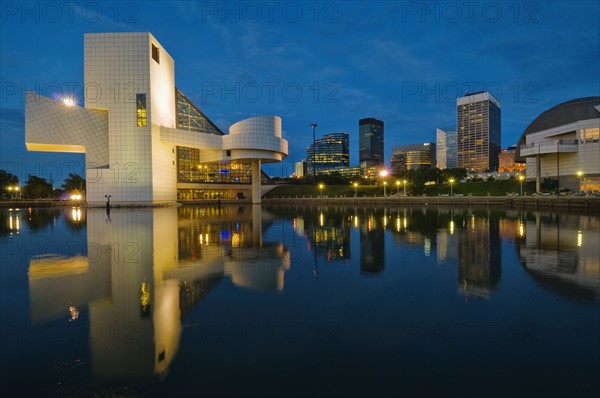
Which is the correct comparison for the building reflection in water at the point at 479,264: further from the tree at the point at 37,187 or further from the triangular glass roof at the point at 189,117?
the tree at the point at 37,187

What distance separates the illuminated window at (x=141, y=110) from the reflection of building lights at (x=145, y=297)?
2200 inches

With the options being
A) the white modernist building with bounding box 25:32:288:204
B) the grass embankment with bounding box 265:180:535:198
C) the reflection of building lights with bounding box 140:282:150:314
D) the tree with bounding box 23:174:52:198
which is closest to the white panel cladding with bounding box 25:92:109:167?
the white modernist building with bounding box 25:32:288:204

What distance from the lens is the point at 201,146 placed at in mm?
68938

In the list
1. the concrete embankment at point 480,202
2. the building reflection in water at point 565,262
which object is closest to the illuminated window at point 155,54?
the concrete embankment at point 480,202

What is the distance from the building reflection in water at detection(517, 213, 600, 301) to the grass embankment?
55.1 metres

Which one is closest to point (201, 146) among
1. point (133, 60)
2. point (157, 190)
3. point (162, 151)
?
point (162, 151)

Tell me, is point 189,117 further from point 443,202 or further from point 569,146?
point 569,146

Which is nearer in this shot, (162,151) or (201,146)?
(162,151)

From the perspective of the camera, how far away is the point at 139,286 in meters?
8.34

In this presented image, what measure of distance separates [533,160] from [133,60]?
77.8m

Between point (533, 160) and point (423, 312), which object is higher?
point (533, 160)

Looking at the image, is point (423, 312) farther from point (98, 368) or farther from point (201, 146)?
point (201, 146)

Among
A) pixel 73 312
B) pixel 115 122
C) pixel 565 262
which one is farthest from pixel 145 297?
pixel 115 122

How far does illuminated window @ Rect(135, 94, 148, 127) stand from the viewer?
57250 mm
